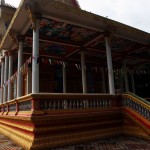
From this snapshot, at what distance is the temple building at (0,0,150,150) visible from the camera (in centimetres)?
743

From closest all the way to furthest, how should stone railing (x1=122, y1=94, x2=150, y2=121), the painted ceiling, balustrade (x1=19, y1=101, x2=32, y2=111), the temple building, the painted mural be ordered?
the temple building < balustrade (x1=19, y1=101, x2=32, y2=111) < stone railing (x1=122, y1=94, x2=150, y2=121) < the painted mural < the painted ceiling

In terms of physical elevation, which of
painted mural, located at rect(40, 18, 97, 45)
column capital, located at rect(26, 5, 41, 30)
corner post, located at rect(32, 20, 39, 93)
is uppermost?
painted mural, located at rect(40, 18, 97, 45)

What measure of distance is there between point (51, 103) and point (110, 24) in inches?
222

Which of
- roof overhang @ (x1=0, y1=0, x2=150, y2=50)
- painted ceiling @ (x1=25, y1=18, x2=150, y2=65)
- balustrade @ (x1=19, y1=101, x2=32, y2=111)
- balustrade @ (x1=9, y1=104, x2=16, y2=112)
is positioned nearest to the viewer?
balustrade @ (x1=19, y1=101, x2=32, y2=111)

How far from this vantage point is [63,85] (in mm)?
15523

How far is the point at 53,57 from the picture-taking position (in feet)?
50.0

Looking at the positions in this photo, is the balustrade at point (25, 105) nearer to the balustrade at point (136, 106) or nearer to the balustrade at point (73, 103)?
the balustrade at point (73, 103)

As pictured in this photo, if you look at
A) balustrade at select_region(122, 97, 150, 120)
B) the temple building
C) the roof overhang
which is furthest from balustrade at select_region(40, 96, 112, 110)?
the roof overhang

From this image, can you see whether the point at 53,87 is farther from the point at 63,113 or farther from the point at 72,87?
the point at 63,113

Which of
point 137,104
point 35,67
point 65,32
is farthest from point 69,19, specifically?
point 137,104

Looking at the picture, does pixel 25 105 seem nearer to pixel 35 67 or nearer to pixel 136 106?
pixel 35 67

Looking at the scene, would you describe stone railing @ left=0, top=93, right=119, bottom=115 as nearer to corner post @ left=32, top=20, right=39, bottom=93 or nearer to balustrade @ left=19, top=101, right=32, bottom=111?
balustrade @ left=19, top=101, right=32, bottom=111

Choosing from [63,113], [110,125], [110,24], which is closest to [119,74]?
[110,24]

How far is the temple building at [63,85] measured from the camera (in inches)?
292
